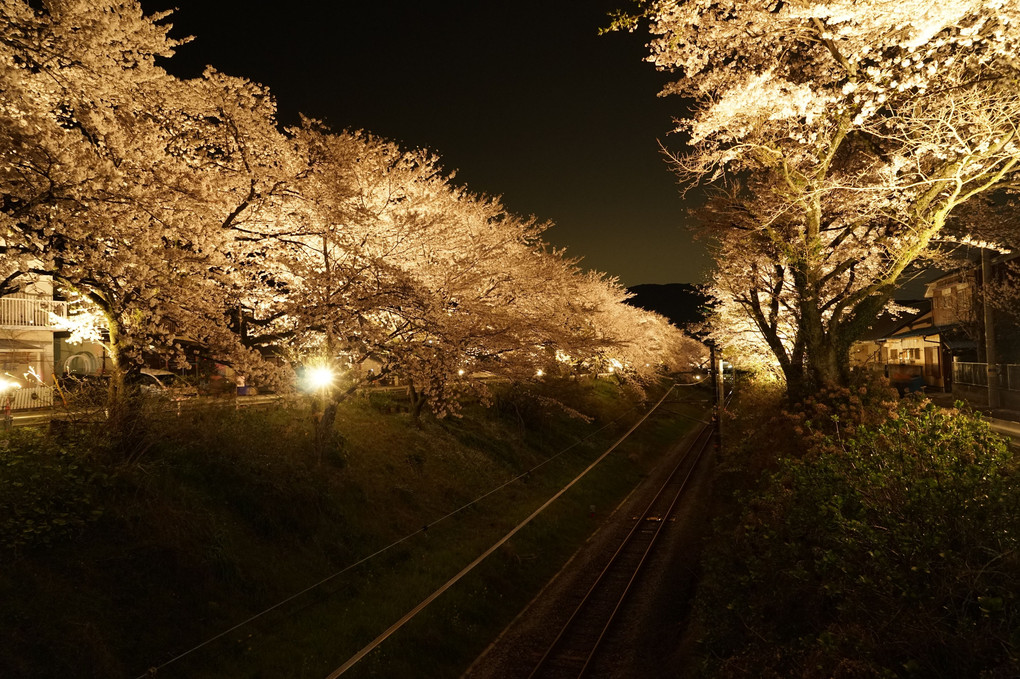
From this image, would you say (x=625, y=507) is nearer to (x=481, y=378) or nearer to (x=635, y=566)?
(x=635, y=566)

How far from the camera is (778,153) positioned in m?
12.7

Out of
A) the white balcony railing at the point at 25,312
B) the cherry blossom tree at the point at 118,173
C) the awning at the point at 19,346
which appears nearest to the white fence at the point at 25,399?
the white balcony railing at the point at 25,312

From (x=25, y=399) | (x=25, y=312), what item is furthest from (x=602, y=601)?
(x=25, y=312)

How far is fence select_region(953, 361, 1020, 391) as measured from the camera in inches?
796

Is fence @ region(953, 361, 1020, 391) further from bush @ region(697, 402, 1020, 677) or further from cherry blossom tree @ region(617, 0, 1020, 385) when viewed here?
bush @ region(697, 402, 1020, 677)

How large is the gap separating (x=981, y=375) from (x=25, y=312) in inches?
1656

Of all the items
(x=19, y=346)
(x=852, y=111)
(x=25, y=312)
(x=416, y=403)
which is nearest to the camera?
(x=852, y=111)

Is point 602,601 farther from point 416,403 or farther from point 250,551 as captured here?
point 416,403

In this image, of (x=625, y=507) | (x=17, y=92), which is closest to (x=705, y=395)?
(x=625, y=507)

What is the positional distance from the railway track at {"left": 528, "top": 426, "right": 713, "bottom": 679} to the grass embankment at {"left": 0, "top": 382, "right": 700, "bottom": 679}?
5.35 feet

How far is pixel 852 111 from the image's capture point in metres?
11.8

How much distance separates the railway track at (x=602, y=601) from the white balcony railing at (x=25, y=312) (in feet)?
77.9

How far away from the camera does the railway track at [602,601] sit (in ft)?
41.5

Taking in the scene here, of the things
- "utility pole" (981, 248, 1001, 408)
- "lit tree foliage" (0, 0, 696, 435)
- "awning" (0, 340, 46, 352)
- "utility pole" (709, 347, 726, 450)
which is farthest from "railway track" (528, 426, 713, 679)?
"awning" (0, 340, 46, 352)
